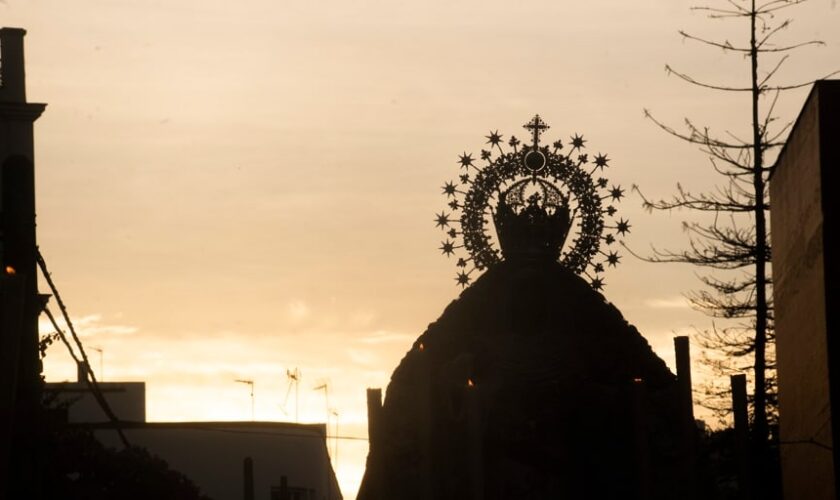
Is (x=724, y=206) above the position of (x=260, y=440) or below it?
above

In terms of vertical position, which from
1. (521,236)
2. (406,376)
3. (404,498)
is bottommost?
(404,498)

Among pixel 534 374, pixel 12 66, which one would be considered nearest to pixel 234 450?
pixel 12 66

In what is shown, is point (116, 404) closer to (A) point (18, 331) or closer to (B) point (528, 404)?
(B) point (528, 404)

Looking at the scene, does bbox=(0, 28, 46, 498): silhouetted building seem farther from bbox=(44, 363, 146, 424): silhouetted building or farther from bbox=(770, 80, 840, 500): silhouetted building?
bbox=(44, 363, 146, 424): silhouetted building

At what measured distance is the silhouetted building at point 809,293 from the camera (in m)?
28.8

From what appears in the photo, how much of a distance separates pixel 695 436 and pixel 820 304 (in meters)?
3.02

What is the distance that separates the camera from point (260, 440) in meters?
61.1

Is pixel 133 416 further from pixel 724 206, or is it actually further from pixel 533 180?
pixel 533 180

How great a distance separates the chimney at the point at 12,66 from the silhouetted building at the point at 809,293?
48.3 feet

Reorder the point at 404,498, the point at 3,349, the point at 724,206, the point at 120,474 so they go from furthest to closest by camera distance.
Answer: the point at 724,206
the point at 120,474
the point at 404,498
the point at 3,349

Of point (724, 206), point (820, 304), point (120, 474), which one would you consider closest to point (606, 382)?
point (820, 304)

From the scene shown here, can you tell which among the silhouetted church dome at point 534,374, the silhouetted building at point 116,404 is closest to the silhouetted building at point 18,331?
the silhouetted church dome at point 534,374

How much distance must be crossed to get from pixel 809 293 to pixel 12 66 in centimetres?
1732

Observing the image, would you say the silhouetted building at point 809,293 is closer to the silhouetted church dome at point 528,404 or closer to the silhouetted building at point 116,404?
the silhouetted church dome at point 528,404
